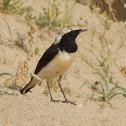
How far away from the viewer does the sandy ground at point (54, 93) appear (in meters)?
4.34

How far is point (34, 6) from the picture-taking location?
942 centimetres

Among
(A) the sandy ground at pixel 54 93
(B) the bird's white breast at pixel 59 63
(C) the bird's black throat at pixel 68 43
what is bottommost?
(A) the sandy ground at pixel 54 93

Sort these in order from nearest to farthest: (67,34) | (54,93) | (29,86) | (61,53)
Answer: (61,53), (67,34), (29,86), (54,93)

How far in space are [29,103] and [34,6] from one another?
5.08 m

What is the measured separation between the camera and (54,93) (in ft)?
21.6

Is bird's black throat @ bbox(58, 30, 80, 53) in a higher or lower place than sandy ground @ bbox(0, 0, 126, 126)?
higher

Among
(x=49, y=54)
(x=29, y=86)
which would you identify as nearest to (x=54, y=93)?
(x=29, y=86)

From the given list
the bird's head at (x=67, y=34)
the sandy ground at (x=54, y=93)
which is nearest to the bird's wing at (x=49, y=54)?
the bird's head at (x=67, y=34)

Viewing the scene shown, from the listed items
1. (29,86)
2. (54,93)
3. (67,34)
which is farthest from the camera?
(54,93)

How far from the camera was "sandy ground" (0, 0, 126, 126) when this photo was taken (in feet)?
14.2

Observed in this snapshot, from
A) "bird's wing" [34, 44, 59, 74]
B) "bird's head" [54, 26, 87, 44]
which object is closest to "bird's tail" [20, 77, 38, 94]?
"bird's wing" [34, 44, 59, 74]

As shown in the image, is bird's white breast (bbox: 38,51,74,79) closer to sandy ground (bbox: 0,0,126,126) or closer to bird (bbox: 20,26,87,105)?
bird (bbox: 20,26,87,105)

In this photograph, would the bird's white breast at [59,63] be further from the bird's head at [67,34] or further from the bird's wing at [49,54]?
the bird's head at [67,34]

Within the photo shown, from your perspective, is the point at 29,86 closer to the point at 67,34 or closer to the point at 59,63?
the point at 59,63
